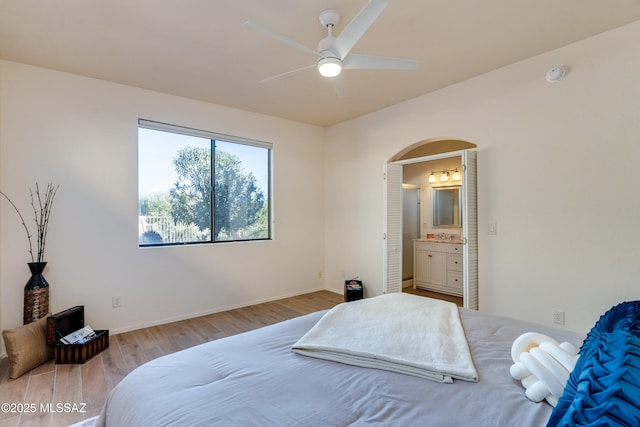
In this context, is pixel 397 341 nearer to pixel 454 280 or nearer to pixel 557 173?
pixel 557 173

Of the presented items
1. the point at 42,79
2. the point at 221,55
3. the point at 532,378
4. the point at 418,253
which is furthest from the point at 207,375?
the point at 418,253

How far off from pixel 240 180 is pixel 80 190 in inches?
70.7

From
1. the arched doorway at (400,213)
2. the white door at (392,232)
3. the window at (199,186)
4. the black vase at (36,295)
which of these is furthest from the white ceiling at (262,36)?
the black vase at (36,295)

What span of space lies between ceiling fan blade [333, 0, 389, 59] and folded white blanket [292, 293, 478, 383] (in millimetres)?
1691

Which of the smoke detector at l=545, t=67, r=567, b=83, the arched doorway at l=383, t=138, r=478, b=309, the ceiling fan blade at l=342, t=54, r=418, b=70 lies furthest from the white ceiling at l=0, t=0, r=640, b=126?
the arched doorway at l=383, t=138, r=478, b=309

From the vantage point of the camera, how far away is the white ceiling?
210 centimetres

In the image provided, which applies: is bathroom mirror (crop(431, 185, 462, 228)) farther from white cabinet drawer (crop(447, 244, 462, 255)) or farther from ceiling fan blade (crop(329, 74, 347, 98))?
ceiling fan blade (crop(329, 74, 347, 98))

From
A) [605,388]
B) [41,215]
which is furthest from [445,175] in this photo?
[41,215]

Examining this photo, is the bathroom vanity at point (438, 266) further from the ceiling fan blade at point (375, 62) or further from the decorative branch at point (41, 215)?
the decorative branch at point (41, 215)

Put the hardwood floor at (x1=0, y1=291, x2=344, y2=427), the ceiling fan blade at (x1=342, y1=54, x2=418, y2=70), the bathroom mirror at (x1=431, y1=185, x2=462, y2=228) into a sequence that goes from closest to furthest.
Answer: the hardwood floor at (x1=0, y1=291, x2=344, y2=427)
the ceiling fan blade at (x1=342, y1=54, x2=418, y2=70)
the bathroom mirror at (x1=431, y1=185, x2=462, y2=228)

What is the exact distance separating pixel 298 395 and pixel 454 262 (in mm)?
4135

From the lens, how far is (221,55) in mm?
2719

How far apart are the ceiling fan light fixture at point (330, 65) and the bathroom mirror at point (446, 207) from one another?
12.4 ft

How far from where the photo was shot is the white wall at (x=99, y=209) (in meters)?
2.77
